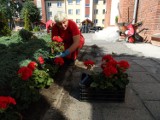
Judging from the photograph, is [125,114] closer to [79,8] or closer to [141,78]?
[141,78]

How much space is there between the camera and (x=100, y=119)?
2494 millimetres

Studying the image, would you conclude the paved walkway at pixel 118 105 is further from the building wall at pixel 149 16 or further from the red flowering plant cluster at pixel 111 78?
the building wall at pixel 149 16

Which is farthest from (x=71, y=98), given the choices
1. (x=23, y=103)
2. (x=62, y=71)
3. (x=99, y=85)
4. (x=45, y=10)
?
(x=45, y=10)

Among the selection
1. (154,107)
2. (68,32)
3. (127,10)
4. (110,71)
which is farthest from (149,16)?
(110,71)

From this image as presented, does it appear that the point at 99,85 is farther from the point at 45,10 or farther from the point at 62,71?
the point at 45,10

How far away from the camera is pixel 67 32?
3965 millimetres

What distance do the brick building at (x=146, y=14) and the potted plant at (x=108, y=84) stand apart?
5939 mm

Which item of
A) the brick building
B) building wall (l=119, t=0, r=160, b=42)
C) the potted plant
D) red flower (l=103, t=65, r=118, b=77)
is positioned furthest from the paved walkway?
building wall (l=119, t=0, r=160, b=42)

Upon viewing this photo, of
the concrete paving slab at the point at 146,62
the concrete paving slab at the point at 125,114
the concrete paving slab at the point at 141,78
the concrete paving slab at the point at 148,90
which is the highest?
the concrete paving slab at the point at 146,62

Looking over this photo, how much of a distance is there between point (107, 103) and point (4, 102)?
5.57 ft

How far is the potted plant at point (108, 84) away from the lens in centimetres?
278

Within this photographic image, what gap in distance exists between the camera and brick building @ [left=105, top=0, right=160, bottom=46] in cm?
838

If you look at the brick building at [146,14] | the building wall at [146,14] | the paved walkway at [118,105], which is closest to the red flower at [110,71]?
the paved walkway at [118,105]

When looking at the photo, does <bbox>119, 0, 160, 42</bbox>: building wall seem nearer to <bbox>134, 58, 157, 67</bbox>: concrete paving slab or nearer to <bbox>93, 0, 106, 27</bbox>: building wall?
<bbox>134, 58, 157, 67</bbox>: concrete paving slab
